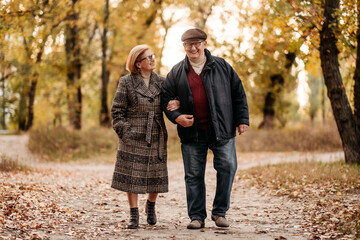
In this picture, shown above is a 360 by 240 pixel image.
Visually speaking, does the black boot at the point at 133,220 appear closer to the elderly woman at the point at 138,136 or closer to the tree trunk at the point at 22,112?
the elderly woman at the point at 138,136

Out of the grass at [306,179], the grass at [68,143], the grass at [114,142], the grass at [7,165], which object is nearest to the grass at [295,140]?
the grass at [114,142]

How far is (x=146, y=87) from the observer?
18.1 ft

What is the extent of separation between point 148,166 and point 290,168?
5.81 meters

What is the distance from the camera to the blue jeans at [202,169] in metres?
5.34

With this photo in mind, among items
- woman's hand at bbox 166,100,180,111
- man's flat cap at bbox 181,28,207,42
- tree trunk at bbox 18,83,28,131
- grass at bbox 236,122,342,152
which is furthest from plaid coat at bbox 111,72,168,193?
tree trunk at bbox 18,83,28,131

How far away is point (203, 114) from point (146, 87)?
784 millimetres

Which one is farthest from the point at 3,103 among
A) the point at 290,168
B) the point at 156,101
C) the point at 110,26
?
the point at 156,101

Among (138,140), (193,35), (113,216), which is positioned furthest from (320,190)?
(193,35)

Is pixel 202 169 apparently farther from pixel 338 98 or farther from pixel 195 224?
pixel 338 98

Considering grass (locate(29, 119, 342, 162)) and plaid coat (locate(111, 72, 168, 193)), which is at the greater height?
plaid coat (locate(111, 72, 168, 193))

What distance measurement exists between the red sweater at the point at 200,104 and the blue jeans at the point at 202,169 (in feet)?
0.38

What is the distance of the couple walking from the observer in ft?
17.3

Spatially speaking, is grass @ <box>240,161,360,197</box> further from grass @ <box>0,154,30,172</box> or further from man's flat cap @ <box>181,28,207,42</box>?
grass @ <box>0,154,30,172</box>

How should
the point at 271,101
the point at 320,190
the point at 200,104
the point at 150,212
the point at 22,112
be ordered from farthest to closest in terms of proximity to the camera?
the point at 22,112, the point at 271,101, the point at 320,190, the point at 150,212, the point at 200,104
